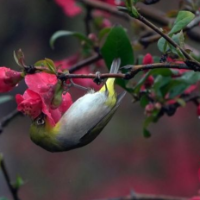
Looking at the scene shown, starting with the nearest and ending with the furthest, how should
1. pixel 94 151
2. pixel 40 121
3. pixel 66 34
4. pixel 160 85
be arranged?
pixel 40 121 → pixel 160 85 → pixel 66 34 → pixel 94 151

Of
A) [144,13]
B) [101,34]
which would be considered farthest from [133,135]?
[101,34]

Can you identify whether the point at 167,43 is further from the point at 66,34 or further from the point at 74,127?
the point at 66,34

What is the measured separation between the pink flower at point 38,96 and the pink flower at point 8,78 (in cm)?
3

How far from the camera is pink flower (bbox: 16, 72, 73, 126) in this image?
1.44 m

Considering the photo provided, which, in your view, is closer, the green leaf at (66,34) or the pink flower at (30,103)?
the pink flower at (30,103)

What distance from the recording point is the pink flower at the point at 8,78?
1.46 m

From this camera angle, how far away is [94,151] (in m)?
5.80

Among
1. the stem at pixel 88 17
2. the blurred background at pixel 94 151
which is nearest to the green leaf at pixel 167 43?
the stem at pixel 88 17

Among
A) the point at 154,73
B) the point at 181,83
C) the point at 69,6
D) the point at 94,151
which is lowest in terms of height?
the point at 94,151

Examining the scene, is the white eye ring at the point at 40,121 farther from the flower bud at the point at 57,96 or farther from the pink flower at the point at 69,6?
the pink flower at the point at 69,6

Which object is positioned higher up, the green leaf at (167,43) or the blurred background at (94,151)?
the green leaf at (167,43)

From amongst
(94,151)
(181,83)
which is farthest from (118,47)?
(94,151)

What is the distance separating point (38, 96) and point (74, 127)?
15 cm

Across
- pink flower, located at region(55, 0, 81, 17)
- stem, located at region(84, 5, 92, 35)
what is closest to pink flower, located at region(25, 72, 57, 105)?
stem, located at region(84, 5, 92, 35)
